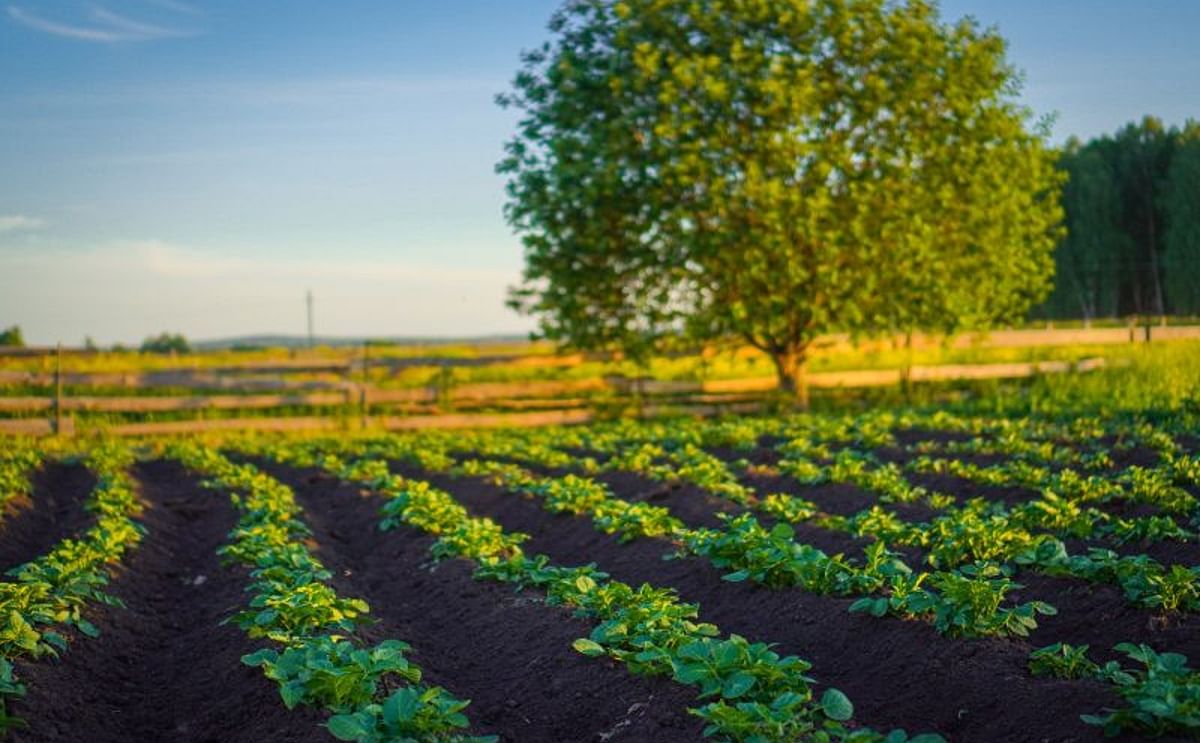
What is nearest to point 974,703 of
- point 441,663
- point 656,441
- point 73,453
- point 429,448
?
point 441,663

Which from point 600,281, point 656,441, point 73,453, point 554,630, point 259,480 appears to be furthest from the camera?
point 600,281

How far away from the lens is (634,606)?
247 inches

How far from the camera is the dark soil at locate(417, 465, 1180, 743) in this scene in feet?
17.4

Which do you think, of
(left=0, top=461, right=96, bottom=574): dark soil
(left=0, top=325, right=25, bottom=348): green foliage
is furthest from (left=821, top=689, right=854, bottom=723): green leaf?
(left=0, top=325, right=25, bottom=348): green foliage

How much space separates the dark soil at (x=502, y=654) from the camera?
5590mm

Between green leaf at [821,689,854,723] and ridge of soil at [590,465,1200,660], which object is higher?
green leaf at [821,689,854,723]

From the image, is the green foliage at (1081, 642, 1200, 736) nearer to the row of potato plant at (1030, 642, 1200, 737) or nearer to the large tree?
the row of potato plant at (1030, 642, 1200, 737)

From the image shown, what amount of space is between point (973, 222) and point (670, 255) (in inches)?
238

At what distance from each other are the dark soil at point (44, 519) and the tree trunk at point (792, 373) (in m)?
12.7

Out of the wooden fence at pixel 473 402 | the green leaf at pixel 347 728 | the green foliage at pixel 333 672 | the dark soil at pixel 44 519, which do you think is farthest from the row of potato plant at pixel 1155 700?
the wooden fence at pixel 473 402

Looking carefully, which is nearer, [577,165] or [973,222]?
[577,165]

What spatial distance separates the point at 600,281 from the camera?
21188 millimetres

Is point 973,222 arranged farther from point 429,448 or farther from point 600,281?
point 429,448

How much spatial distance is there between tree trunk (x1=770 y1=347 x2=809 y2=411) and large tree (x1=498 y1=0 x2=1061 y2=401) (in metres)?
0.59
